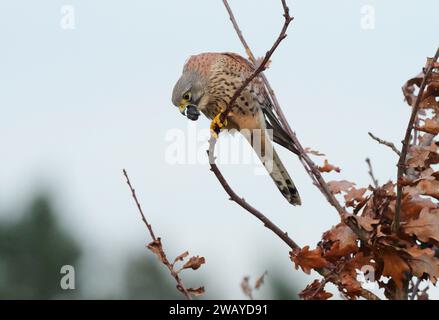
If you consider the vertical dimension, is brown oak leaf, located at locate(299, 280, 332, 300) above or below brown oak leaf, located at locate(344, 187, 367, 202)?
below

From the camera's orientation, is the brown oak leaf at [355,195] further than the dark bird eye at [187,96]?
No

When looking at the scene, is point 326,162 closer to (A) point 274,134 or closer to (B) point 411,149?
(B) point 411,149

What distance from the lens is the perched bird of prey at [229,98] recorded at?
4.80 metres

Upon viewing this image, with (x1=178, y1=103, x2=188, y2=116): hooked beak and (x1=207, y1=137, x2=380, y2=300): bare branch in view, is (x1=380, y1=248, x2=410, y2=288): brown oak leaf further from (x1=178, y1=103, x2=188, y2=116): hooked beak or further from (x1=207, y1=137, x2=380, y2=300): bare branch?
(x1=178, y1=103, x2=188, y2=116): hooked beak

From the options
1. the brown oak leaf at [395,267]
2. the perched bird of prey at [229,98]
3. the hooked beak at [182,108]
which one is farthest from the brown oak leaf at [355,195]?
the hooked beak at [182,108]

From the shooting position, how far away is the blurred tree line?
102 feet

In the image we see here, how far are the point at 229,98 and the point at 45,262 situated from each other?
96.1 feet

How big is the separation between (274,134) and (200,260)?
1.72 metres

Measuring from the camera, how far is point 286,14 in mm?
2729

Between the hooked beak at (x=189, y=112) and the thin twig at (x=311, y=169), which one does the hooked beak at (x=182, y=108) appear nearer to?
the hooked beak at (x=189, y=112)

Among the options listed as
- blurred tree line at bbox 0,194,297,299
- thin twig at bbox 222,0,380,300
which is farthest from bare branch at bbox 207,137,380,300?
blurred tree line at bbox 0,194,297,299

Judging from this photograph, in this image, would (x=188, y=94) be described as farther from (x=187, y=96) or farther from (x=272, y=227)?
(x=272, y=227)

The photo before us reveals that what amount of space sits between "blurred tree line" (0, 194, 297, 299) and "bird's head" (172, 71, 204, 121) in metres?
25.9
